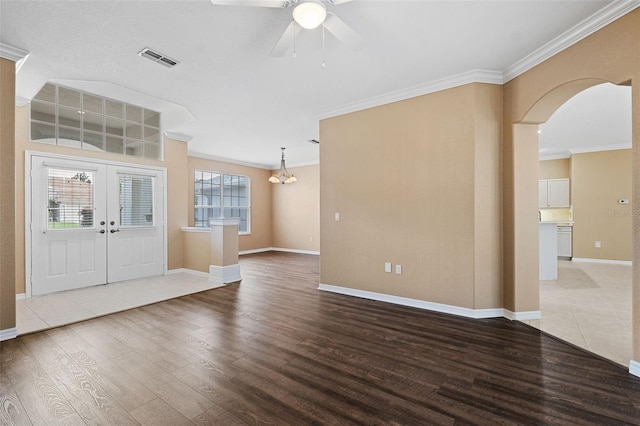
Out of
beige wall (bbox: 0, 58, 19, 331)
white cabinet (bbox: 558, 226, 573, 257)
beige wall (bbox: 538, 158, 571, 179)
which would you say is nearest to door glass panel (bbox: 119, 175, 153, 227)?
beige wall (bbox: 0, 58, 19, 331)

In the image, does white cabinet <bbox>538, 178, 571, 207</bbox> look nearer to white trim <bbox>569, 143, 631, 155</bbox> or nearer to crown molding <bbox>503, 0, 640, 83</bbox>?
white trim <bbox>569, 143, 631, 155</bbox>

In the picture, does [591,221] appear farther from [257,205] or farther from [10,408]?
[10,408]

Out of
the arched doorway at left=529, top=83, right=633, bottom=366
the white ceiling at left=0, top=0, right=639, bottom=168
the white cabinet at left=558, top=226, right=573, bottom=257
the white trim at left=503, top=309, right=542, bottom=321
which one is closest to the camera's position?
the white ceiling at left=0, top=0, right=639, bottom=168

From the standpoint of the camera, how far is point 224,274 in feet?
16.3

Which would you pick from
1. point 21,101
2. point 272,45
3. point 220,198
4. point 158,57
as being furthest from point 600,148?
point 21,101

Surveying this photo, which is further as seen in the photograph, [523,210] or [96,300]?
[96,300]

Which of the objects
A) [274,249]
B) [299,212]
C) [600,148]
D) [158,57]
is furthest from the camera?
[274,249]

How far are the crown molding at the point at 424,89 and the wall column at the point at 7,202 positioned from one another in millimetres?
3626

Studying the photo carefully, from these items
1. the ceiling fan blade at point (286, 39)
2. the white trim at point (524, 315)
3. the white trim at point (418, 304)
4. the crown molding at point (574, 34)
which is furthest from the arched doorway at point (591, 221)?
the ceiling fan blade at point (286, 39)

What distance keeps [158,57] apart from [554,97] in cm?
414

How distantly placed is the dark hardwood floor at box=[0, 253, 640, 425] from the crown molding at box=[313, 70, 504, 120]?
9.19 feet

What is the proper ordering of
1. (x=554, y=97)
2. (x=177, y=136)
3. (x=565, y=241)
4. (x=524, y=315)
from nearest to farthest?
(x=554, y=97) → (x=524, y=315) → (x=177, y=136) → (x=565, y=241)

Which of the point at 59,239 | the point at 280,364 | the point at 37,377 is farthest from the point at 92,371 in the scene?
the point at 59,239

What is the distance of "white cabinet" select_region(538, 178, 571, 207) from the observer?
24.1 ft
